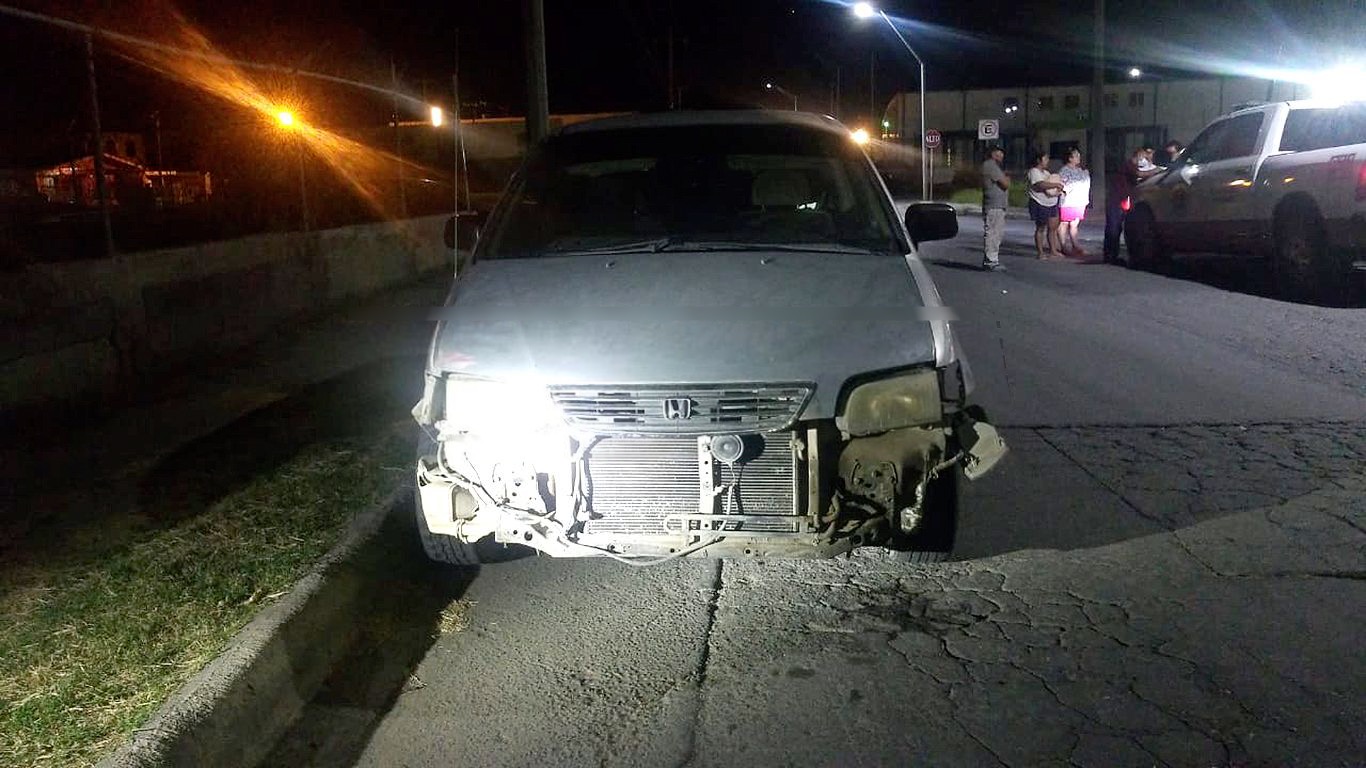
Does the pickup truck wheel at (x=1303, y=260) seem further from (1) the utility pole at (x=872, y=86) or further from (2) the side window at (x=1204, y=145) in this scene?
(1) the utility pole at (x=872, y=86)

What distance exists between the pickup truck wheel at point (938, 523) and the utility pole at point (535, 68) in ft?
34.7

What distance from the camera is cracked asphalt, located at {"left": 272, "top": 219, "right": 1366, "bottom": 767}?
3.38 metres

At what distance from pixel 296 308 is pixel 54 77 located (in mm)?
3122

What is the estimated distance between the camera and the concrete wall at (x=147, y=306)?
6949 mm

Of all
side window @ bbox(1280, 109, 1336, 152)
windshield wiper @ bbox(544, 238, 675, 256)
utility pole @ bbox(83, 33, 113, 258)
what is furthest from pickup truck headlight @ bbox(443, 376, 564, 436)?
side window @ bbox(1280, 109, 1336, 152)

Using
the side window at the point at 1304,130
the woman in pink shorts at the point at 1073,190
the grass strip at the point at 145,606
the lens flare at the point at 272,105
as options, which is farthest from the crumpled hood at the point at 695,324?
the woman in pink shorts at the point at 1073,190

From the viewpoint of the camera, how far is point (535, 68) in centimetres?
1427

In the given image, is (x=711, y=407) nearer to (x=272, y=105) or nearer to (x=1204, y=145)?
(x=272, y=105)

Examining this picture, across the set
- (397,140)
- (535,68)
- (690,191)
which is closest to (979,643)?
(690,191)

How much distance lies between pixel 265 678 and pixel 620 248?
229 centimetres

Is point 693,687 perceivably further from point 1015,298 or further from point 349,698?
point 1015,298

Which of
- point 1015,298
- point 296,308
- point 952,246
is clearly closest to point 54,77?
point 296,308

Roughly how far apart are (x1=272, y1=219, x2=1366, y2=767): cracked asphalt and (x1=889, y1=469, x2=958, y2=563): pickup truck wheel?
0.25m

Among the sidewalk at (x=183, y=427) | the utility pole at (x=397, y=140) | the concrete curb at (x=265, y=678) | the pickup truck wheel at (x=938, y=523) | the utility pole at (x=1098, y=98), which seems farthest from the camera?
the utility pole at (x=1098, y=98)
